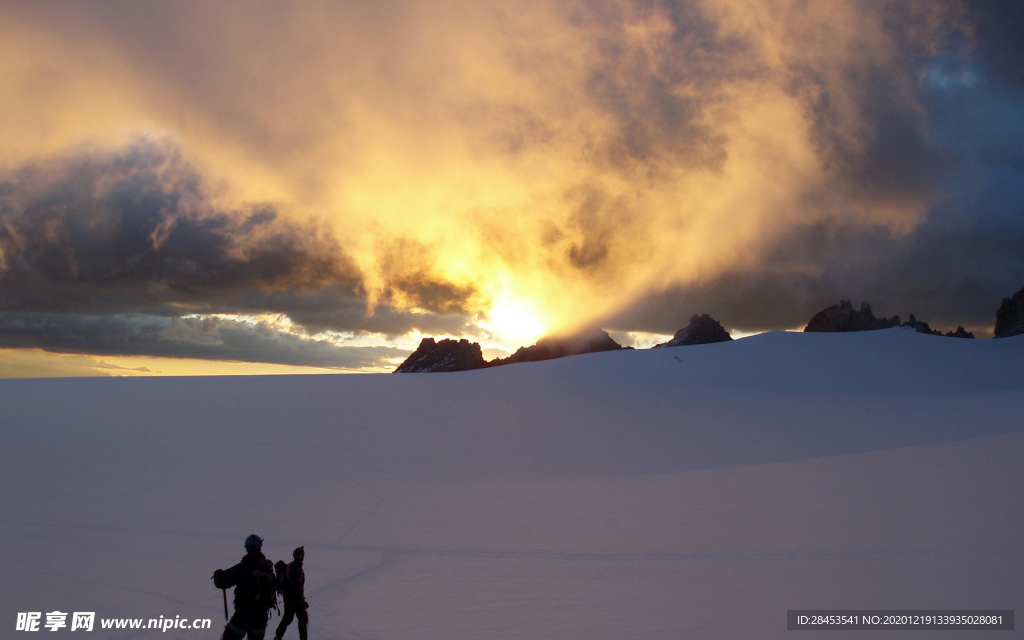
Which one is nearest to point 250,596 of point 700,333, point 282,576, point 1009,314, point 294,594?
point 282,576

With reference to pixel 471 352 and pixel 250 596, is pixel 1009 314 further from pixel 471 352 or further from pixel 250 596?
pixel 250 596

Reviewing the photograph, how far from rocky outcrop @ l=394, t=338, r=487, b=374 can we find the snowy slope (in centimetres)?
1894

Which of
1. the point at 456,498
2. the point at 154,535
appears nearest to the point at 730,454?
the point at 456,498

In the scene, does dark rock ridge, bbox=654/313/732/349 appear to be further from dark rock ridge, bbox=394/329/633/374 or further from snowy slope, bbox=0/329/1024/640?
snowy slope, bbox=0/329/1024/640

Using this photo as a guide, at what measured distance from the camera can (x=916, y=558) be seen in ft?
25.9

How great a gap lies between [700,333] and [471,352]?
1828cm

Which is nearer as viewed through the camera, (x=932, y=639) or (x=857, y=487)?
(x=932, y=639)

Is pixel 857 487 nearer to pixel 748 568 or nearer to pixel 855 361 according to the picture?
pixel 748 568

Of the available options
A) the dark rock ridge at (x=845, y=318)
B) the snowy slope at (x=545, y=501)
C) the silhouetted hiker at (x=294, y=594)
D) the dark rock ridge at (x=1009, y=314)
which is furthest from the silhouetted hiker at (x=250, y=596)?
the dark rock ridge at (x=1009, y=314)

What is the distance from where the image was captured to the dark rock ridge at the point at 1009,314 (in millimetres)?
49438

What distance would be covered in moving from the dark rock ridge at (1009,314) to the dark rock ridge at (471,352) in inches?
1237

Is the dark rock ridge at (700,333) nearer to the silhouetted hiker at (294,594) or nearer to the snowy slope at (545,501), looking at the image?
the snowy slope at (545,501)

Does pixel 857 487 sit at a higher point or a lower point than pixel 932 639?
higher

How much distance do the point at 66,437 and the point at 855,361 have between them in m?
32.2
